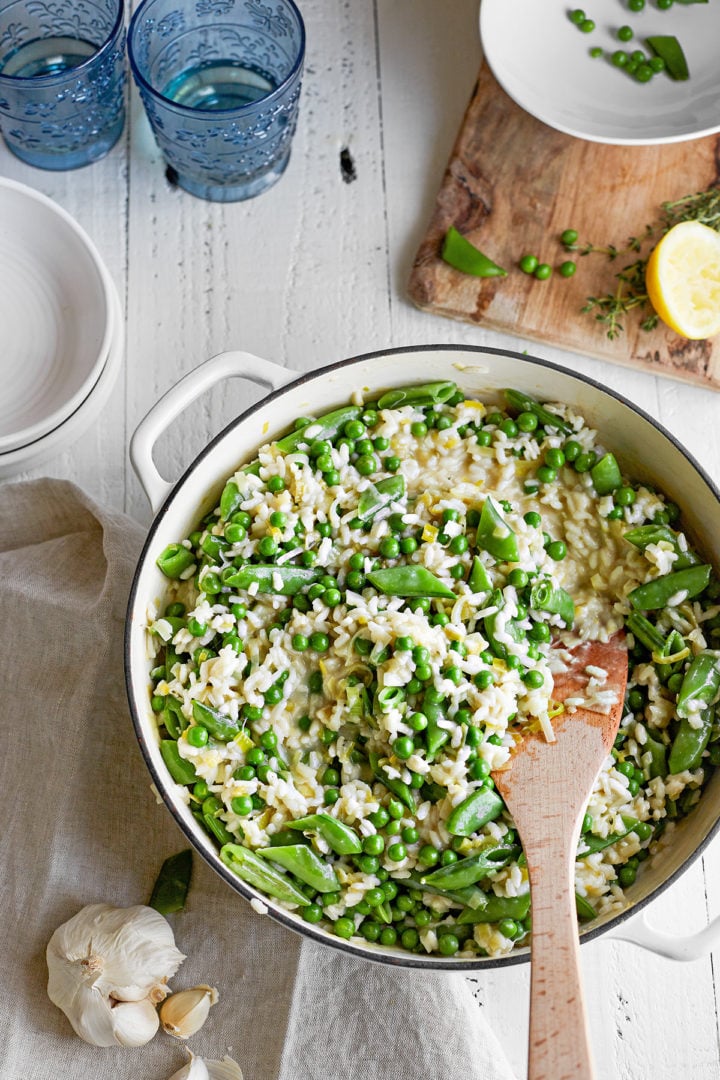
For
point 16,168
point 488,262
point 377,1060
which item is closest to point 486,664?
point 377,1060

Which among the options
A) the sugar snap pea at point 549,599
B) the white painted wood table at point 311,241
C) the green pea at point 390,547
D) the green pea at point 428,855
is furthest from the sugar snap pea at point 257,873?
the white painted wood table at point 311,241

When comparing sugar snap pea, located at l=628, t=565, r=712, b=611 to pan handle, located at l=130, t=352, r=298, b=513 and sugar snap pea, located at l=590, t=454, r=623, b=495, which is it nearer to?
sugar snap pea, located at l=590, t=454, r=623, b=495

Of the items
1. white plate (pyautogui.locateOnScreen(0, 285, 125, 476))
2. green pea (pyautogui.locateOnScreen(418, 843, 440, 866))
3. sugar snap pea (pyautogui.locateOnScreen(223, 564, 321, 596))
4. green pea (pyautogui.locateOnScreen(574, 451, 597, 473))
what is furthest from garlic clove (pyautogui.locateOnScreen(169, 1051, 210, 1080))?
green pea (pyautogui.locateOnScreen(574, 451, 597, 473))

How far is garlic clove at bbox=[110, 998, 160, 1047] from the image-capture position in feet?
9.27

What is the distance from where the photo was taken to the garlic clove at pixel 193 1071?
2.83 meters

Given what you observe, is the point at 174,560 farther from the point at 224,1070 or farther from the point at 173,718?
the point at 224,1070

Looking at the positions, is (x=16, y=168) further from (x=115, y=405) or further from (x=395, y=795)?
(x=395, y=795)

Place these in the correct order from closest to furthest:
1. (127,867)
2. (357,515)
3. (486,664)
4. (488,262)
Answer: (486,664) → (357,515) → (127,867) → (488,262)

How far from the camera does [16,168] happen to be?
3.68 m

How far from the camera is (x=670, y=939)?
2568 millimetres

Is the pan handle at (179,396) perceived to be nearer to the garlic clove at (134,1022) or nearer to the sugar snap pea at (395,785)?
the sugar snap pea at (395,785)

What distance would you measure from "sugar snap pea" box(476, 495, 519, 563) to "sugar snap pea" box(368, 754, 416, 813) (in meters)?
0.61

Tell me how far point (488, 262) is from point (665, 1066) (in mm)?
2551

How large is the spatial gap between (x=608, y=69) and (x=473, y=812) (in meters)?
2.57
